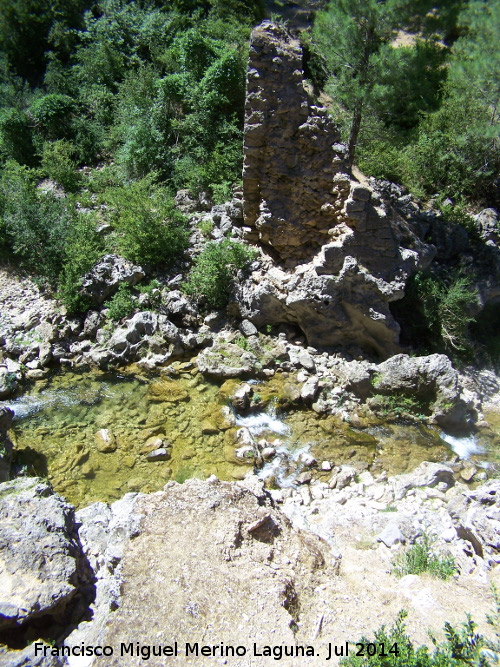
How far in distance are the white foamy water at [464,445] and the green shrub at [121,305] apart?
28.1ft

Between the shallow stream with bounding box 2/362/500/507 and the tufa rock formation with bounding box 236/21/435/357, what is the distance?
6.83 ft

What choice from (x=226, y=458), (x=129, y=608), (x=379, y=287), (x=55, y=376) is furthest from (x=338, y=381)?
(x=55, y=376)

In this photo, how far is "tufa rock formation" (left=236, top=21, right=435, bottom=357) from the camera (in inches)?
371

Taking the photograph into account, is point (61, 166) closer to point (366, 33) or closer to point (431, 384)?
point (366, 33)

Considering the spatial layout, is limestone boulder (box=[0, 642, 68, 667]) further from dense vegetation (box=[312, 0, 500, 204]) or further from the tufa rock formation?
dense vegetation (box=[312, 0, 500, 204])

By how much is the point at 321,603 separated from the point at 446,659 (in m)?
1.60

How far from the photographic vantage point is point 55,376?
35.4 feet

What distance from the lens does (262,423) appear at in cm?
931

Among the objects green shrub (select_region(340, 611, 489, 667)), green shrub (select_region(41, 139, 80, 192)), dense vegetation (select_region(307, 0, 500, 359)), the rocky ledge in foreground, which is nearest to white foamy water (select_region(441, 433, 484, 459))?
the rocky ledge in foreground

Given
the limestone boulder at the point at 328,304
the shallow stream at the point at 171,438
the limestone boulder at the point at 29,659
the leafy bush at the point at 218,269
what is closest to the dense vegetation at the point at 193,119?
the leafy bush at the point at 218,269

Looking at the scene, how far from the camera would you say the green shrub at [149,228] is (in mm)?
11703

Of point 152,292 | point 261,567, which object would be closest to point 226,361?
point 152,292

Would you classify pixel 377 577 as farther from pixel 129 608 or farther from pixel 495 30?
pixel 495 30

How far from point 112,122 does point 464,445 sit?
674 inches
